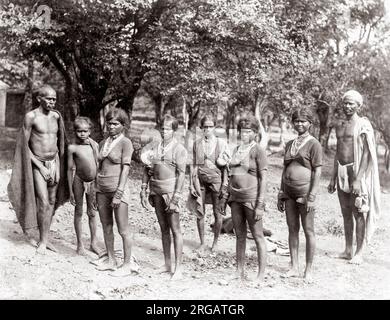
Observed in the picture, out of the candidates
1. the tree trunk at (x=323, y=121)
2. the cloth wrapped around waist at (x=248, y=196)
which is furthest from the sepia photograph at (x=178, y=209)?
the tree trunk at (x=323, y=121)

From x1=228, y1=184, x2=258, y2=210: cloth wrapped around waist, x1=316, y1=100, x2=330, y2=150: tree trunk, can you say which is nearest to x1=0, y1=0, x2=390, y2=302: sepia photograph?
x1=228, y1=184, x2=258, y2=210: cloth wrapped around waist

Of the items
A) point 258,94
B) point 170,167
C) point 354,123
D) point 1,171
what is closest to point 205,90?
point 1,171

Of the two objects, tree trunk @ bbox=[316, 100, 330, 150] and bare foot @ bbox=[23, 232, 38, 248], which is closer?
bare foot @ bbox=[23, 232, 38, 248]

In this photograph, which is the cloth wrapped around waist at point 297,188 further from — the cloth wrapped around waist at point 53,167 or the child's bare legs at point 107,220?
the cloth wrapped around waist at point 53,167

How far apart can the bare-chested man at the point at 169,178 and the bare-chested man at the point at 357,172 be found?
2468 millimetres

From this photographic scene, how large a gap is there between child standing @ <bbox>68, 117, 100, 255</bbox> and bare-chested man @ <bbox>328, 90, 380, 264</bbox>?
3336 mm

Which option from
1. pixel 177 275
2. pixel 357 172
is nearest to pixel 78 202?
pixel 177 275

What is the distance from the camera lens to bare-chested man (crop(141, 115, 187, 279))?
18.2ft

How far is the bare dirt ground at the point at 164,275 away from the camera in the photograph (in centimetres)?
507

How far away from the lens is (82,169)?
20.3 feet

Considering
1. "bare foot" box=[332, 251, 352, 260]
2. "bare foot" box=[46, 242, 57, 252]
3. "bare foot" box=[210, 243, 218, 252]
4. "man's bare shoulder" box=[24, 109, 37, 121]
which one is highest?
"man's bare shoulder" box=[24, 109, 37, 121]

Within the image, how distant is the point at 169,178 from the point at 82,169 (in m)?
1.27

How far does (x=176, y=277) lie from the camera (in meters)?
5.59

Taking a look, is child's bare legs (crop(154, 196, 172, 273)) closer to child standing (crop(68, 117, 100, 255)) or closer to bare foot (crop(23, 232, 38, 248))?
child standing (crop(68, 117, 100, 255))
